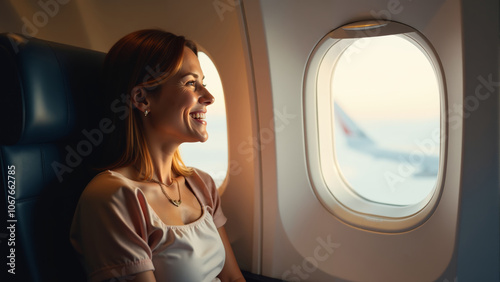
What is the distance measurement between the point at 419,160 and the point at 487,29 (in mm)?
820

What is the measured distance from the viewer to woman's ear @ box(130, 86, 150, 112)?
1.63 meters

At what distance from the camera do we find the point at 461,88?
174 centimetres

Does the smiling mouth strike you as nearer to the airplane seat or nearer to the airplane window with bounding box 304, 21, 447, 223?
the airplane seat

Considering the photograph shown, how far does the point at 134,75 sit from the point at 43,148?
422 mm

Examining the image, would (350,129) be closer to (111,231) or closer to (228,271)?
(228,271)

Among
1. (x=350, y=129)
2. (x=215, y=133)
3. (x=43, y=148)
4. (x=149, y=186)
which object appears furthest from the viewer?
(x=215, y=133)

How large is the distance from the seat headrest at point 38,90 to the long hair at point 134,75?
12 centimetres

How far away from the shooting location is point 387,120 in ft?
7.50

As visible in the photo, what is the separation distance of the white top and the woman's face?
0.86ft

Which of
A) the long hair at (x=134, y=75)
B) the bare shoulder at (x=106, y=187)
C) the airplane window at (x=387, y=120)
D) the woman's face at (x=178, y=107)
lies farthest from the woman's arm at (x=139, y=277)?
the airplane window at (x=387, y=120)

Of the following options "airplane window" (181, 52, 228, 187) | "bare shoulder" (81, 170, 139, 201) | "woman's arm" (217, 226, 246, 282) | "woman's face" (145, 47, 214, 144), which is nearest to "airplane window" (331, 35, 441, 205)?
"airplane window" (181, 52, 228, 187)

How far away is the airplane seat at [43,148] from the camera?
1.37 meters

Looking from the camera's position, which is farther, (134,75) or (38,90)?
(134,75)

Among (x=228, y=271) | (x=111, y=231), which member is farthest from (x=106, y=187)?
(x=228, y=271)
